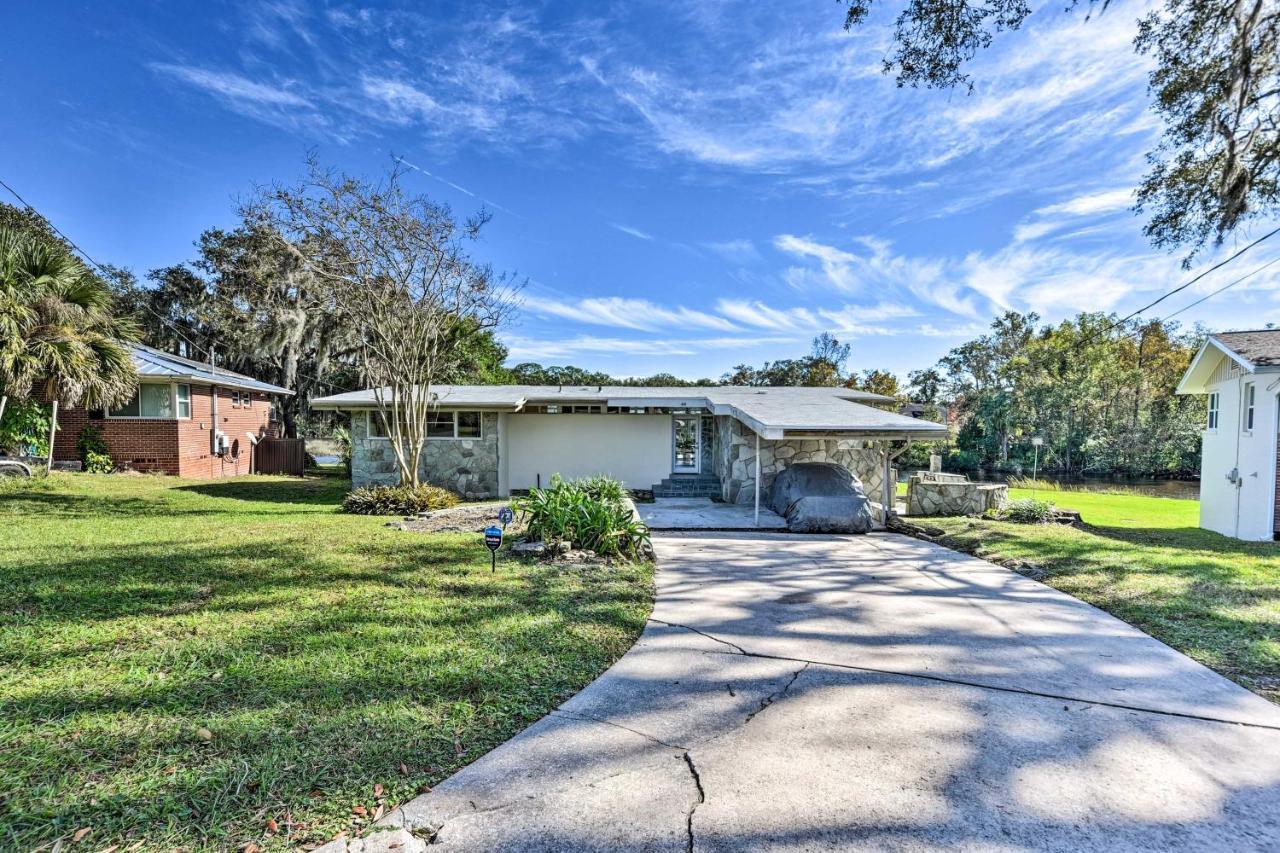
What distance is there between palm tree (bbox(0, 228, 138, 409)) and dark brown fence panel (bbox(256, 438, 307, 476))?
27.6 feet

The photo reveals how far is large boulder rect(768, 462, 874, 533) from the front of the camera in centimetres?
989

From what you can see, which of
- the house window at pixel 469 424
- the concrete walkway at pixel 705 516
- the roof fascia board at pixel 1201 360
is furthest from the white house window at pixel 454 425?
the roof fascia board at pixel 1201 360

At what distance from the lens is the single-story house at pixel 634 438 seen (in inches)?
461

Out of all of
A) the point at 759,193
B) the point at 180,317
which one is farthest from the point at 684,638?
the point at 180,317

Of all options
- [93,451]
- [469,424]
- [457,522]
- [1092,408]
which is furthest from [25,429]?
[1092,408]

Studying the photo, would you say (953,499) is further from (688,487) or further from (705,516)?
(688,487)

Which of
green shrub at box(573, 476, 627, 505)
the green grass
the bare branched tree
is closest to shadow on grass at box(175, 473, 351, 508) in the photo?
the bare branched tree

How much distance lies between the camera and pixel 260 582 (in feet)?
18.0

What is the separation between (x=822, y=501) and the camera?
33.1ft

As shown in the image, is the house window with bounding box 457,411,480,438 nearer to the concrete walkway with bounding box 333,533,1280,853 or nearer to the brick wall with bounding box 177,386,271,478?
the brick wall with bounding box 177,386,271,478

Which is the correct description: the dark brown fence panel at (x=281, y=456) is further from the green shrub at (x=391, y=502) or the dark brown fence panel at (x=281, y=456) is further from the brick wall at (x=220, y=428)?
the green shrub at (x=391, y=502)

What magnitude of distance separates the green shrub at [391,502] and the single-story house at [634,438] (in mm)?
2588

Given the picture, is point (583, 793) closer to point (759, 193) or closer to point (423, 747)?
point (423, 747)

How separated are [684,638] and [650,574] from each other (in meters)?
2.01
